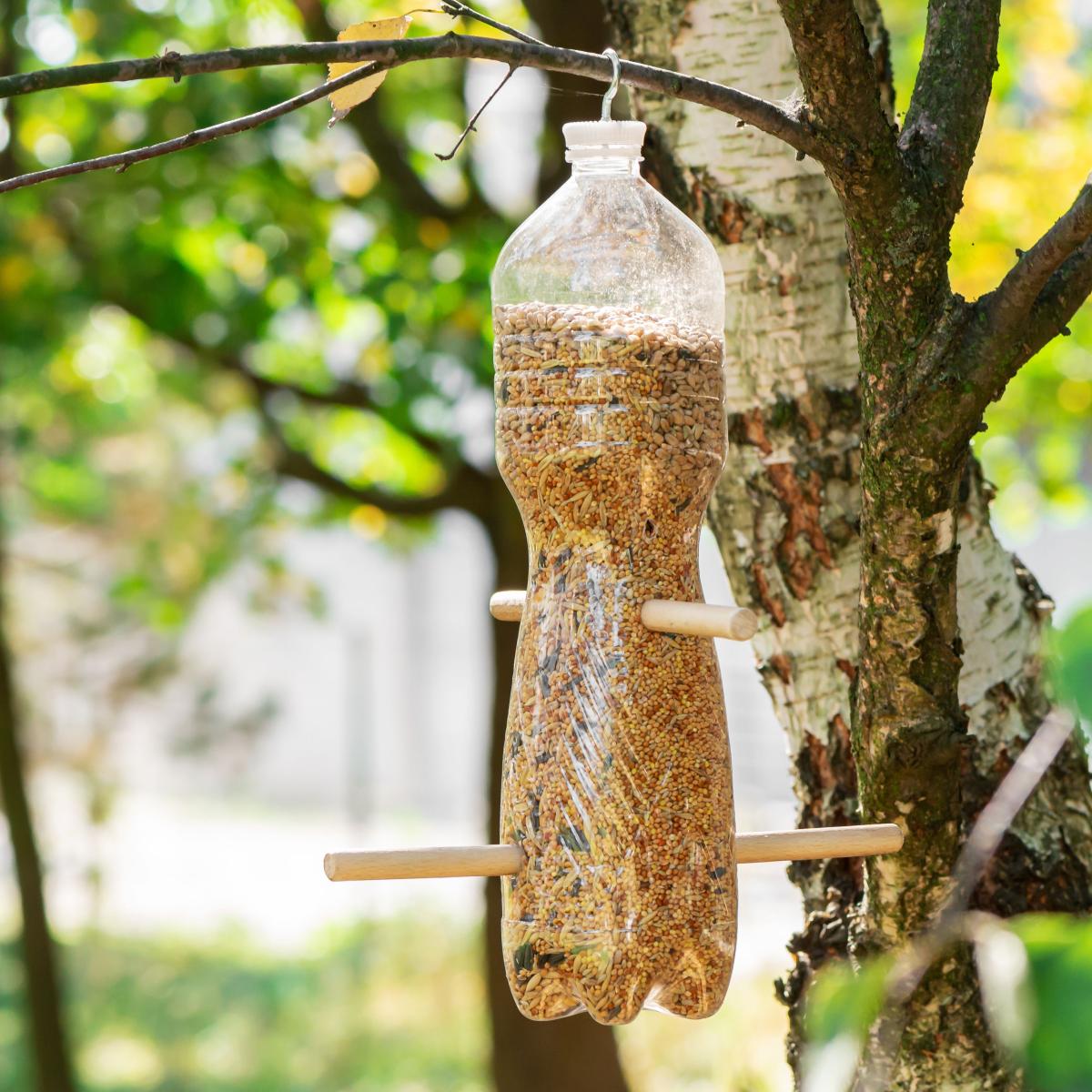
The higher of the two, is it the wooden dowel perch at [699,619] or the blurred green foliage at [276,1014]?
the wooden dowel perch at [699,619]

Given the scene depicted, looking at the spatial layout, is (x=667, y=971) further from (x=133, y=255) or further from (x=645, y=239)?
(x=133, y=255)

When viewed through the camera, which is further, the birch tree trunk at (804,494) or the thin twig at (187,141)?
the birch tree trunk at (804,494)

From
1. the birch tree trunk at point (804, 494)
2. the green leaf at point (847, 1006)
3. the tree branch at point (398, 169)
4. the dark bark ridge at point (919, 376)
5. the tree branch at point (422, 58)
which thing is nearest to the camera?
the green leaf at point (847, 1006)

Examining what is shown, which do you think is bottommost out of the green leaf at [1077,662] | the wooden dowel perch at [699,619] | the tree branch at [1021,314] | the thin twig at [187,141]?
the green leaf at [1077,662]

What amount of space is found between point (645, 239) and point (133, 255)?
11.6 feet

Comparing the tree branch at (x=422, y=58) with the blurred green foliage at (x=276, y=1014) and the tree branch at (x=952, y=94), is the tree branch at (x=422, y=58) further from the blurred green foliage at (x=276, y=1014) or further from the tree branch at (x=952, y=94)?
the blurred green foliage at (x=276, y=1014)

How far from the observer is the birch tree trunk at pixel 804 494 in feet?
6.10

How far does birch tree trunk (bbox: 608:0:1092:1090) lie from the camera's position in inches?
73.2

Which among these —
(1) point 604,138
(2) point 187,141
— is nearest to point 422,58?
(2) point 187,141

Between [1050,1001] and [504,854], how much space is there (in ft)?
2.75

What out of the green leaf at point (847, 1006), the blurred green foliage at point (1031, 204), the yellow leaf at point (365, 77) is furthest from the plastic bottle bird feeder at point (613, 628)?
the blurred green foliage at point (1031, 204)

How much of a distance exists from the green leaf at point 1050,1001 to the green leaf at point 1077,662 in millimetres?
111

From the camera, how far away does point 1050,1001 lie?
26.0 inches

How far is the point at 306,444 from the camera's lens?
624 centimetres
